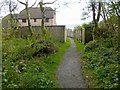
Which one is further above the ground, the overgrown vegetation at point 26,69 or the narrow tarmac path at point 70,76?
the overgrown vegetation at point 26,69

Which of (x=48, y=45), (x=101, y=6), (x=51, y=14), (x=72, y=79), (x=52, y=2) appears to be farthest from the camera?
(x=51, y=14)

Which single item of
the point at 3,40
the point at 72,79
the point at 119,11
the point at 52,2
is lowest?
the point at 72,79

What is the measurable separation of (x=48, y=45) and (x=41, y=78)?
314 inches

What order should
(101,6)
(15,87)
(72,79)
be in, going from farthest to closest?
(101,6) → (72,79) → (15,87)

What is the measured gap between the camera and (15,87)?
7520 millimetres

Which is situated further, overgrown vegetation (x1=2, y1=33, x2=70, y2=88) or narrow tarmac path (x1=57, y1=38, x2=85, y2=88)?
narrow tarmac path (x1=57, y1=38, x2=85, y2=88)

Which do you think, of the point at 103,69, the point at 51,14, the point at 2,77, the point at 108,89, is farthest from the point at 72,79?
the point at 51,14

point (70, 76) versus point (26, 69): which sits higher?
point (26, 69)

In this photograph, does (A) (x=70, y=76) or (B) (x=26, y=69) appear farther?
(B) (x=26, y=69)

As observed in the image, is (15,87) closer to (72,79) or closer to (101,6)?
(72,79)

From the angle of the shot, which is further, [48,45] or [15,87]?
[48,45]

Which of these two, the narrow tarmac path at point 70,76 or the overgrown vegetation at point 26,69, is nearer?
the overgrown vegetation at point 26,69

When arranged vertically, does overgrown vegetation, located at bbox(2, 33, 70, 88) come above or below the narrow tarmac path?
above

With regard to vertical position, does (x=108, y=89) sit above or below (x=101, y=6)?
below
